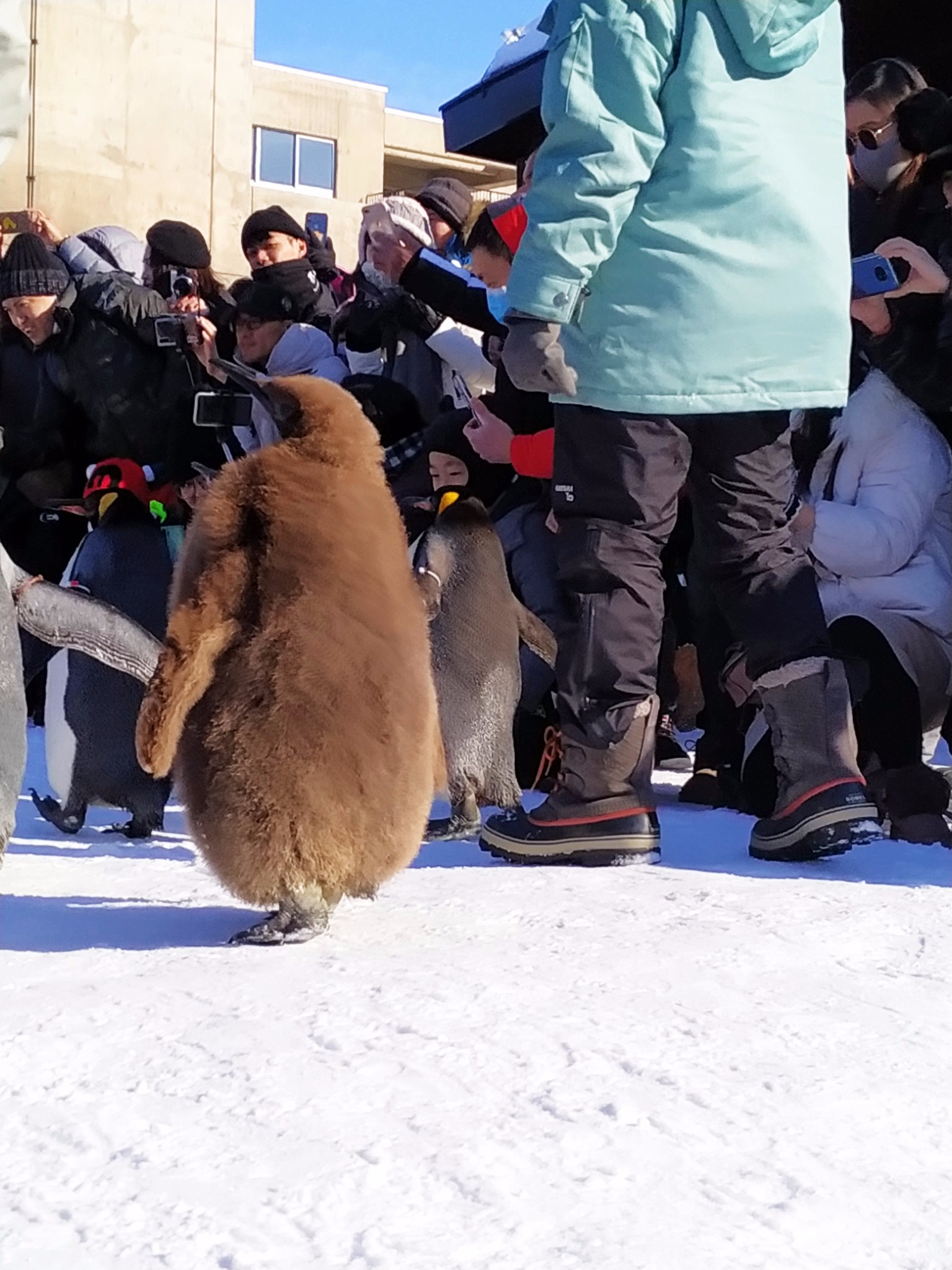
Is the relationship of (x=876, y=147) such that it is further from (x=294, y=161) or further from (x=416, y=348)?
(x=294, y=161)

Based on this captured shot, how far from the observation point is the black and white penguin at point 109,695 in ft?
9.39

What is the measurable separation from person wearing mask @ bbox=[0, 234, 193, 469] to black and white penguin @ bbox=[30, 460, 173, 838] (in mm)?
1246

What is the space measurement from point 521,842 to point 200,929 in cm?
60

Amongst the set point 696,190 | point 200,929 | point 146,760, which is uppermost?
point 696,190

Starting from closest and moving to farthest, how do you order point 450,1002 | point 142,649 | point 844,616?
point 450,1002 → point 142,649 → point 844,616

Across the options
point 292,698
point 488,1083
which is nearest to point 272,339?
point 292,698

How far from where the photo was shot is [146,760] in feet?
6.25

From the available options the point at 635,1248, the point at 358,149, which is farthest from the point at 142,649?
the point at 358,149

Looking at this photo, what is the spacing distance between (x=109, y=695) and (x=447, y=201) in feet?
8.36

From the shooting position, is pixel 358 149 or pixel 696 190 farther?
pixel 358 149

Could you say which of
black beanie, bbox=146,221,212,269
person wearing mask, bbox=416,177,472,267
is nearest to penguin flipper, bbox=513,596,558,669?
person wearing mask, bbox=416,177,472,267

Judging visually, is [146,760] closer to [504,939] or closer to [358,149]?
[504,939]

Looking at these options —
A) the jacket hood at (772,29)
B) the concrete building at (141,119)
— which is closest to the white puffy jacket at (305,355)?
the jacket hood at (772,29)

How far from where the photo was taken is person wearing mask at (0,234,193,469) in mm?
4465
